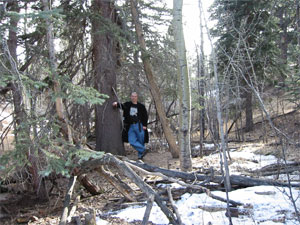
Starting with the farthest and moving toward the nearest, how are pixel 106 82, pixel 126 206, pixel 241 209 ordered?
pixel 106 82 < pixel 126 206 < pixel 241 209

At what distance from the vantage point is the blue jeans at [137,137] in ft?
26.7

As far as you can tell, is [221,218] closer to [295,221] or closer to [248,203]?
[248,203]

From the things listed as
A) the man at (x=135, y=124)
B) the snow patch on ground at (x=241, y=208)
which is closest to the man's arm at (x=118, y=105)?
the man at (x=135, y=124)

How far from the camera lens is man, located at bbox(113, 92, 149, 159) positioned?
8102 millimetres

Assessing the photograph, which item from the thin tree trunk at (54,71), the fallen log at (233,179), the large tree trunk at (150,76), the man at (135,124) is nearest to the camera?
the thin tree trunk at (54,71)

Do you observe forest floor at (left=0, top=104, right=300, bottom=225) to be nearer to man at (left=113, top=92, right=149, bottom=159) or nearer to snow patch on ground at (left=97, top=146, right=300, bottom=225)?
snow patch on ground at (left=97, top=146, right=300, bottom=225)

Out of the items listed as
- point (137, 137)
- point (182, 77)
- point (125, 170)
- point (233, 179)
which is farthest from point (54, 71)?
point (137, 137)

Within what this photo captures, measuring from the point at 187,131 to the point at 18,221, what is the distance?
345cm

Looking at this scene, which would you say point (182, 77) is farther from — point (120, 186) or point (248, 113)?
point (248, 113)

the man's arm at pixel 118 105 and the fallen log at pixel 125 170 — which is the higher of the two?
the man's arm at pixel 118 105

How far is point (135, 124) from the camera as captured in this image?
817 cm

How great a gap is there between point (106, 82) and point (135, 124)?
1.40 m

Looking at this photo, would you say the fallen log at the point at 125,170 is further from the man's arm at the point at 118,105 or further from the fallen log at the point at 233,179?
the man's arm at the point at 118,105

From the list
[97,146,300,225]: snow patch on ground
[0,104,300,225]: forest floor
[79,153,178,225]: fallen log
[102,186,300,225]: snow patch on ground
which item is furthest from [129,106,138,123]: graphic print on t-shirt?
[102,186,300,225]: snow patch on ground
